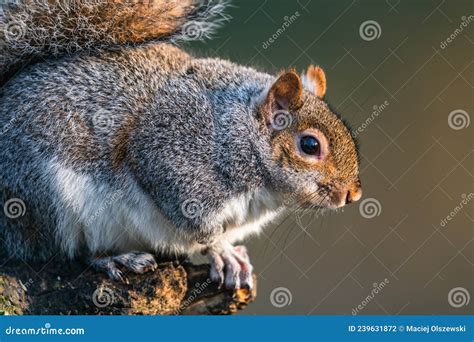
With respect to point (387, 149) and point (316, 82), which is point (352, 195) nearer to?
point (316, 82)

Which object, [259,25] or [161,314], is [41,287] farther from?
[259,25]

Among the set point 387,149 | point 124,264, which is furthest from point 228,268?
point 387,149

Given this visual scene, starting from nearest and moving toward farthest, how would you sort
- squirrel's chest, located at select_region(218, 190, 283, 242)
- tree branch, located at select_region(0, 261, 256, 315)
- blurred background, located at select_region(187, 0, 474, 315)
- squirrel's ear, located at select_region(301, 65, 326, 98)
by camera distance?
1. tree branch, located at select_region(0, 261, 256, 315)
2. squirrel's chest, located at select_region(218, 190, 283, 242)
3. squirrel's ear, located at select_region(301, 65, 326, 98)
4. blurred background, located at select_region(187, 0, 474, 315)

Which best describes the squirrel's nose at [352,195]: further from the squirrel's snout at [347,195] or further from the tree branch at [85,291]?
the tree branch at [85,291]

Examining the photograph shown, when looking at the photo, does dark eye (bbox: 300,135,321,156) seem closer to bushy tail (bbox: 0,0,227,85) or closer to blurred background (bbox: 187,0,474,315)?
bushy tail (bbox: 0,0,227,85)

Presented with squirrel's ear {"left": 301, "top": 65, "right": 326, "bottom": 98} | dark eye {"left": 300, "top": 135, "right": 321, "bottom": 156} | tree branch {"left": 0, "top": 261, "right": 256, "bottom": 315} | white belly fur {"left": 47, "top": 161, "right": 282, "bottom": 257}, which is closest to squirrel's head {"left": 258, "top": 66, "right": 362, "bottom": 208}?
dark eye {"left": 300, "top": 135, "right": 321, "bottom": 156}

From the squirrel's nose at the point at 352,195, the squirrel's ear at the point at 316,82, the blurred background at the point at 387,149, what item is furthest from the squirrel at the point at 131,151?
the blurred background at the point at 387,149

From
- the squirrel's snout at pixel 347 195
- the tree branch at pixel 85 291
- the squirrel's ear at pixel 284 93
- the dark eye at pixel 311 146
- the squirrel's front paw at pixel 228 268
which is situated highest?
the squirrel's ear at pixel 284 93
